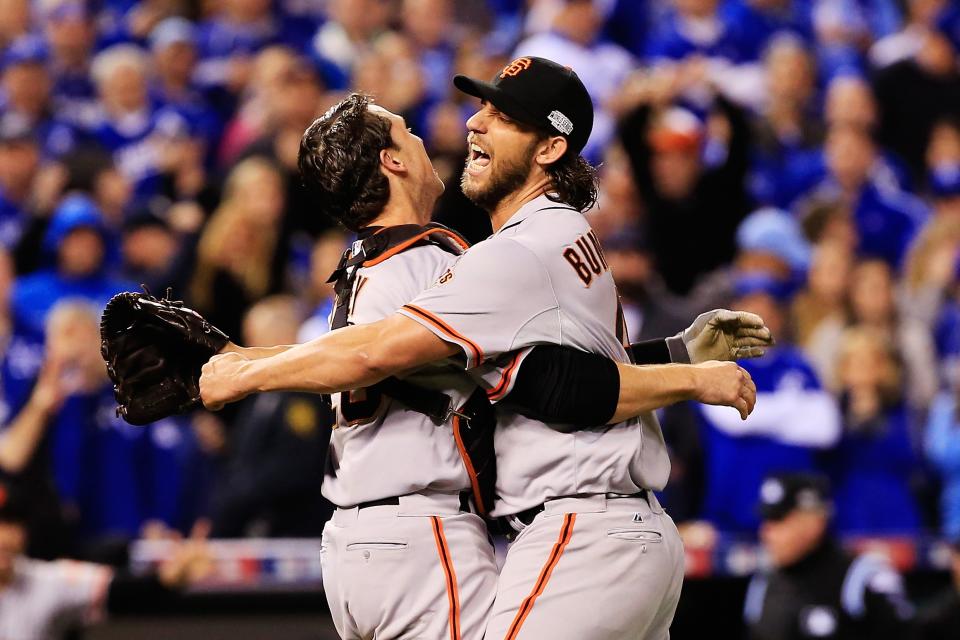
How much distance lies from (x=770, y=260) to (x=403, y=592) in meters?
5.01

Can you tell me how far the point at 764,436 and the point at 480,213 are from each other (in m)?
1.82

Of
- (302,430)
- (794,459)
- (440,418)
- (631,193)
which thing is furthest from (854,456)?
(440,418)

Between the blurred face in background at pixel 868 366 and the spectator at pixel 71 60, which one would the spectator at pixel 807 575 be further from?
the spectator at pixel 71 60

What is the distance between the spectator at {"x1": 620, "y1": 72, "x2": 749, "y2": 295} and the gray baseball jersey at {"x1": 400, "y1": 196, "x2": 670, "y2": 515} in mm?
4941

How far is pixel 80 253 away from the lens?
842 cm

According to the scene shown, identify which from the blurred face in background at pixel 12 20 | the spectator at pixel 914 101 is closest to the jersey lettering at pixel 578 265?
the spectator at pixel 914 101

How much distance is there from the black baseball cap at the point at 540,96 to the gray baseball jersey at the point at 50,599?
11.4 feet

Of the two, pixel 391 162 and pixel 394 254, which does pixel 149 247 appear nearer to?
pixel 391 162

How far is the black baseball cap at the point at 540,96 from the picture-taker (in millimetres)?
4055

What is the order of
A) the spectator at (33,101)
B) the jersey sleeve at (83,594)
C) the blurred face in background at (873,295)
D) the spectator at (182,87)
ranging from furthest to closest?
the spectator at (182,87)
the spectator at (33,101)
the blurred face in background at (873,295)
the jersey sleeve at (83,594)

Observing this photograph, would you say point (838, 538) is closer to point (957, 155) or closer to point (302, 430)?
point (302, 430)

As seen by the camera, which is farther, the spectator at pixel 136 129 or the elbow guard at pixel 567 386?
the spectator at pixel 136 129

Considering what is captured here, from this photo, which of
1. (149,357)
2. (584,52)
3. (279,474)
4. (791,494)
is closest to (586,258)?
(149,357)

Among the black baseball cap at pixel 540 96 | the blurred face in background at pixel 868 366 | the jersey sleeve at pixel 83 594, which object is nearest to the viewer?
the black baseball cap at pixel 540 96
